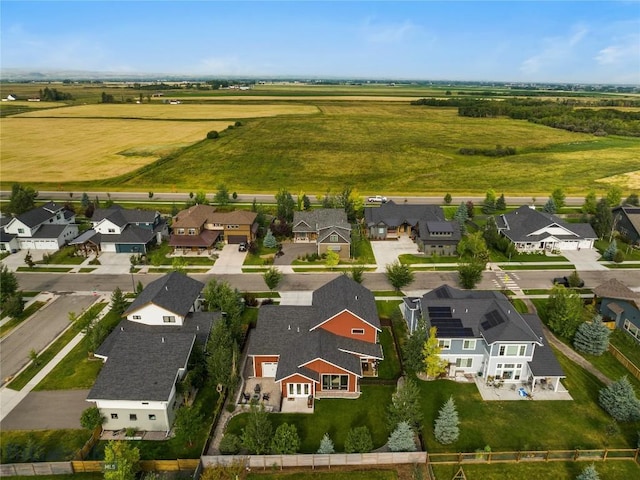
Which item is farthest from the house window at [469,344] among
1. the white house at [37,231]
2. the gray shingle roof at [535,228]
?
the white house at [37,231]

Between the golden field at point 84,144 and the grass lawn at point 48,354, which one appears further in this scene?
the golden field at point 84,144

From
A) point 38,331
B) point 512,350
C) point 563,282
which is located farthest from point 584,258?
point 38,331

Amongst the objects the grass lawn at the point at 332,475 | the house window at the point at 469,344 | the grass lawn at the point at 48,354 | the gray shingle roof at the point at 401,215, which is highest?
the gray shingle roof at the point at 401,215

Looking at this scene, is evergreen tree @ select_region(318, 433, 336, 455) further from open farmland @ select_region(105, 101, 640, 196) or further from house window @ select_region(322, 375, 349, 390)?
open farmland @ select_region(105, 101, 640, 196)

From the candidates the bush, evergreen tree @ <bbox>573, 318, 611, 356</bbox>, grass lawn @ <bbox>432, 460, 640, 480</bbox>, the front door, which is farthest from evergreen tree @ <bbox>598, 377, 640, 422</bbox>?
the bush

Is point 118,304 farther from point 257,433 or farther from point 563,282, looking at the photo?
point 563,282

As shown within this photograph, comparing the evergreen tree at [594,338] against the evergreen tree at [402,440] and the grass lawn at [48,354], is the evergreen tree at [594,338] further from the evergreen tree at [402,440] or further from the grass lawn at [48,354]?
the grass lawn at [48,354]
